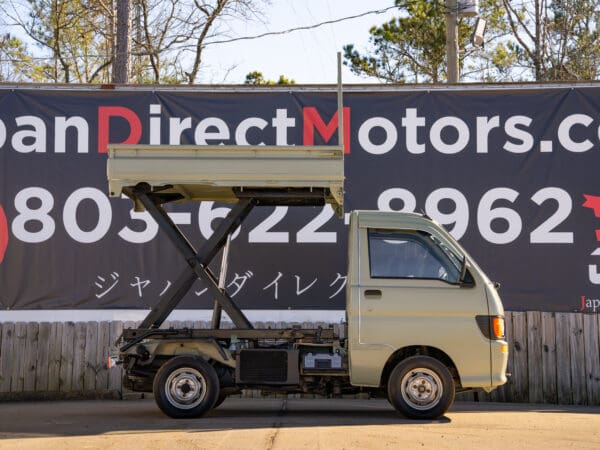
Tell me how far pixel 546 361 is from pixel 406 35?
21.3 meters

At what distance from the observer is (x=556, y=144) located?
44.2 feet

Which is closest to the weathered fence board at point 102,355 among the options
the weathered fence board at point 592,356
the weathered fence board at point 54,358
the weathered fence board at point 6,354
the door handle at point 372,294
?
the weathered fence board at point 54,358

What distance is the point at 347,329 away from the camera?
1045 cm

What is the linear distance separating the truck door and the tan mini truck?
11 millimetres

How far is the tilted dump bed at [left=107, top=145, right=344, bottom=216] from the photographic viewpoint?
10.3 metres

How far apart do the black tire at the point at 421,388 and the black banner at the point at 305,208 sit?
3.23 m

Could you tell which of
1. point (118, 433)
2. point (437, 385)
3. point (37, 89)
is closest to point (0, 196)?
point (37, 89)

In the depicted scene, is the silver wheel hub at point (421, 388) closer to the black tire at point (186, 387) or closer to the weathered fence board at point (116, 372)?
the black tire at point (186, 387)

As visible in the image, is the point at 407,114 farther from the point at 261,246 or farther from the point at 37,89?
the point at 37,89

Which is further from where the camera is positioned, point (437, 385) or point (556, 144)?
point (556, 144)

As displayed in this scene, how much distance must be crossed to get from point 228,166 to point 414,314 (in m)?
2.63

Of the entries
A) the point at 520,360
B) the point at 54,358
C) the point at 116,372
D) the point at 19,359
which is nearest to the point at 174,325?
the point at 116,372

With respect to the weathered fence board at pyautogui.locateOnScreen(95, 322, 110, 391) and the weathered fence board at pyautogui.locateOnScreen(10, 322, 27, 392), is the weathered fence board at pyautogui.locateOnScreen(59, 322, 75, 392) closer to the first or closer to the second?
the weathered fence board at pyautogui.locateOnScreen(95, 322, 110, 391)

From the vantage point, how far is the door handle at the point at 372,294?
33.5ft
